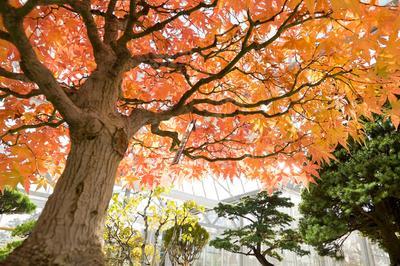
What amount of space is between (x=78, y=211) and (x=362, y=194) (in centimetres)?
303

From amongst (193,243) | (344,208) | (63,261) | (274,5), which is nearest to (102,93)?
(63,261)

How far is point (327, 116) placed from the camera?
62.9 inches

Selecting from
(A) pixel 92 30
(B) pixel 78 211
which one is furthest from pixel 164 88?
(B) pixel 78 211

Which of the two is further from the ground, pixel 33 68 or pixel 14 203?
pixel 14 203

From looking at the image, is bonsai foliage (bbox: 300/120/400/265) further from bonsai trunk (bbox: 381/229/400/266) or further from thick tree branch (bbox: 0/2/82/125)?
thick tree branch (bbox: 0/2/82/125)

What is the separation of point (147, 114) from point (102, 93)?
21 cm

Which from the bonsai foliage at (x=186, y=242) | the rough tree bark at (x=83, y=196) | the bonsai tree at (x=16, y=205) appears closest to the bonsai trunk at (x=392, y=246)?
the bonsai foliage at (x=186, y=242)

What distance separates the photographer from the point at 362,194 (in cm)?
311

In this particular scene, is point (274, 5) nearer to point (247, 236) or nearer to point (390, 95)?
point (390, 95)

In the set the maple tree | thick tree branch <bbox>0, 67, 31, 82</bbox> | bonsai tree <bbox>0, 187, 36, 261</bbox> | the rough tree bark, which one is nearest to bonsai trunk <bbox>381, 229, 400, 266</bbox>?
the maple tree

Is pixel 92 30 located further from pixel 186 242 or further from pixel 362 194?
pixel 186 242

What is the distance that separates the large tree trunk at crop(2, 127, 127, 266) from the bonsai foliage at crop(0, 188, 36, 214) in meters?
5.08

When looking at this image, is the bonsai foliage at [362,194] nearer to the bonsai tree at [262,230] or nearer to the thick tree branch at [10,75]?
the bonsai tree at [262,230]

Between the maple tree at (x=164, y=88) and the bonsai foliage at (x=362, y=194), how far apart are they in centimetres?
153
